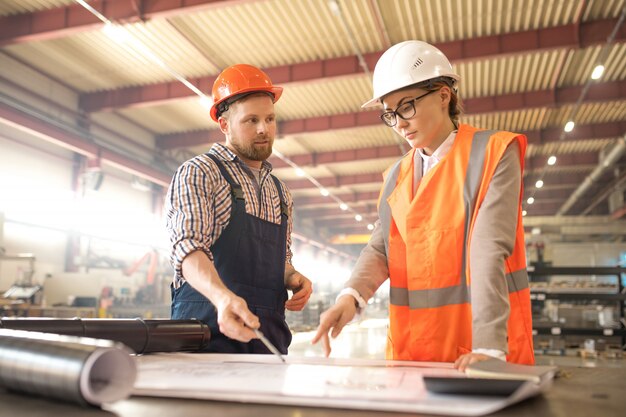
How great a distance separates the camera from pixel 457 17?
7812 millimetres

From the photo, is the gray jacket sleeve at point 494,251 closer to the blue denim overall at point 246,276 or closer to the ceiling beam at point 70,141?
the blue denim overall at point 246,276

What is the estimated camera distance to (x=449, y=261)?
1.67m

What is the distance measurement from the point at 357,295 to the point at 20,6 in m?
8.16

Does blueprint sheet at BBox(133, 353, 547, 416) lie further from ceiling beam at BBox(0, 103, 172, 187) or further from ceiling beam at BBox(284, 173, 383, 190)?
ceiling beam at BBox(284, 173, 383, 190)

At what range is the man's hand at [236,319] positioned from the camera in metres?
1.41

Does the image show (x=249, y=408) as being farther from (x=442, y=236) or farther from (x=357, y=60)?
(x=357, y=60)

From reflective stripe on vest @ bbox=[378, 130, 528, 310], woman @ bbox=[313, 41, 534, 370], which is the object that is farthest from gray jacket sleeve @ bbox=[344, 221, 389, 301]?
reflective stripe on vest @ bbox=[378, 130, 528, 310]

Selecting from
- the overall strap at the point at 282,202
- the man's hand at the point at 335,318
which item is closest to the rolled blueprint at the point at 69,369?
the man's hand at the point at 335,318

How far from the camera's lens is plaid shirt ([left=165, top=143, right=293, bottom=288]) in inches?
70.8

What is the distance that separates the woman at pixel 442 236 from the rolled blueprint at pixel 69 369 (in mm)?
739

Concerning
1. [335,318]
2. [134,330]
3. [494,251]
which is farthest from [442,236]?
[134,330]

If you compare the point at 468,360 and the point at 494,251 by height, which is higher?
the point at 494,251

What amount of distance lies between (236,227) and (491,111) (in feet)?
31.6

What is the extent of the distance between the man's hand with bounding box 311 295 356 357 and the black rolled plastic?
413 millimetres
